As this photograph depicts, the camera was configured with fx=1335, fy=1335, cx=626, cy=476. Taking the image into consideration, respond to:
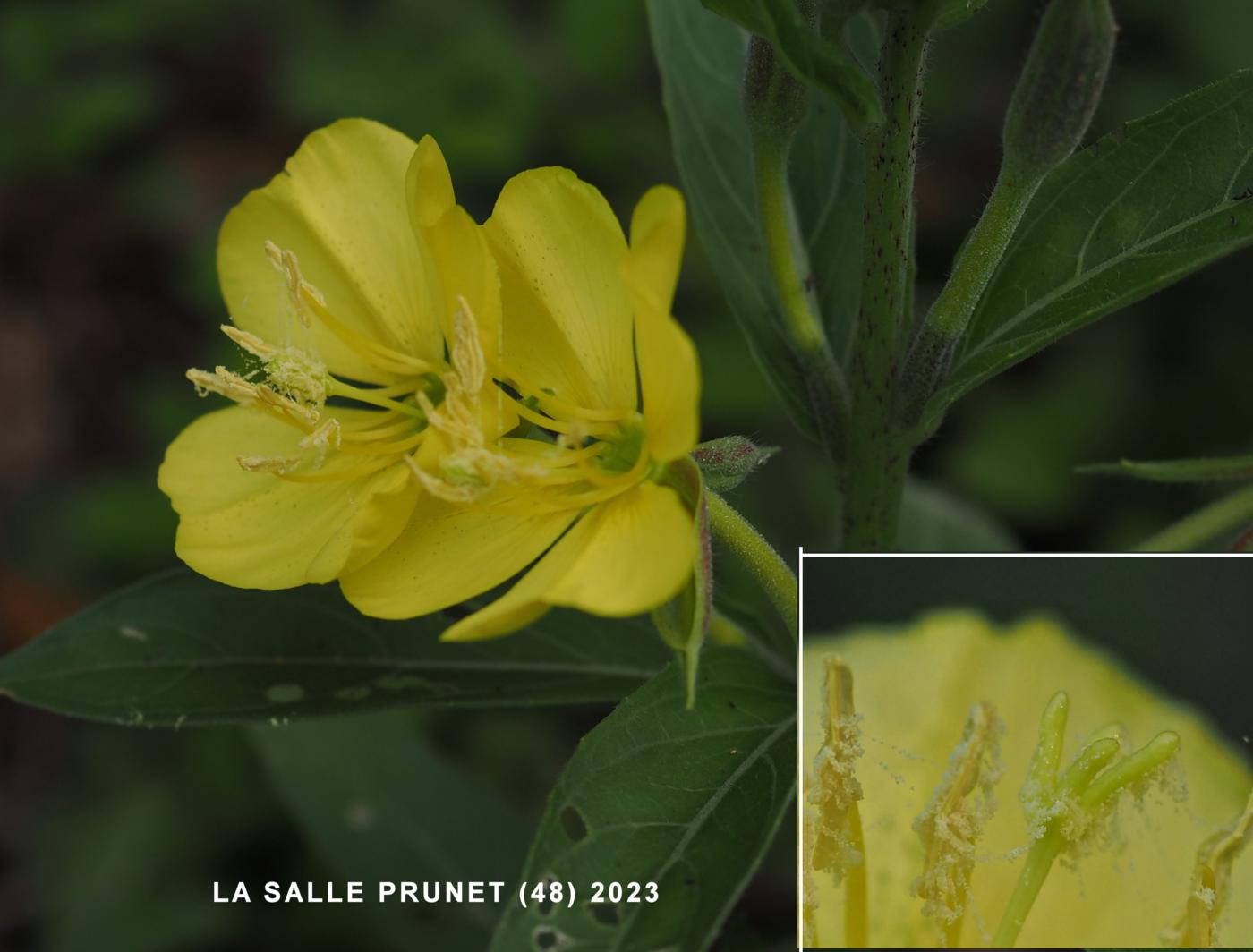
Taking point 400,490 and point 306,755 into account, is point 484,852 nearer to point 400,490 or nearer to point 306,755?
point 306,755

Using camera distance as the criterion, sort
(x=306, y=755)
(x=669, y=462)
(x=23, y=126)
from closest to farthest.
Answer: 1. (x=669, y=462)
2. (x=306, y=755)
3. (x=23, y=126)

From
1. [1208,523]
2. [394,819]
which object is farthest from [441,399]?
[394,819]

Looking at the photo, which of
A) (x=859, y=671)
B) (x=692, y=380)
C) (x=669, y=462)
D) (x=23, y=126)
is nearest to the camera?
(x=692, y=380)

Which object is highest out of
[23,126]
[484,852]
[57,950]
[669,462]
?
[23,126]

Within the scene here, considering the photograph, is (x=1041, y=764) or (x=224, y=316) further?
(x=224, y=316)

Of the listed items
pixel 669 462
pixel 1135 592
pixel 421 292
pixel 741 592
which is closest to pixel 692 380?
pixel 669 462

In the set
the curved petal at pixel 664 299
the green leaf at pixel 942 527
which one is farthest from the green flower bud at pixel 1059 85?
the green leaf at pixel 942 527

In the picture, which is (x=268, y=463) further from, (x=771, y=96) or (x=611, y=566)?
(x=771, y=96)
